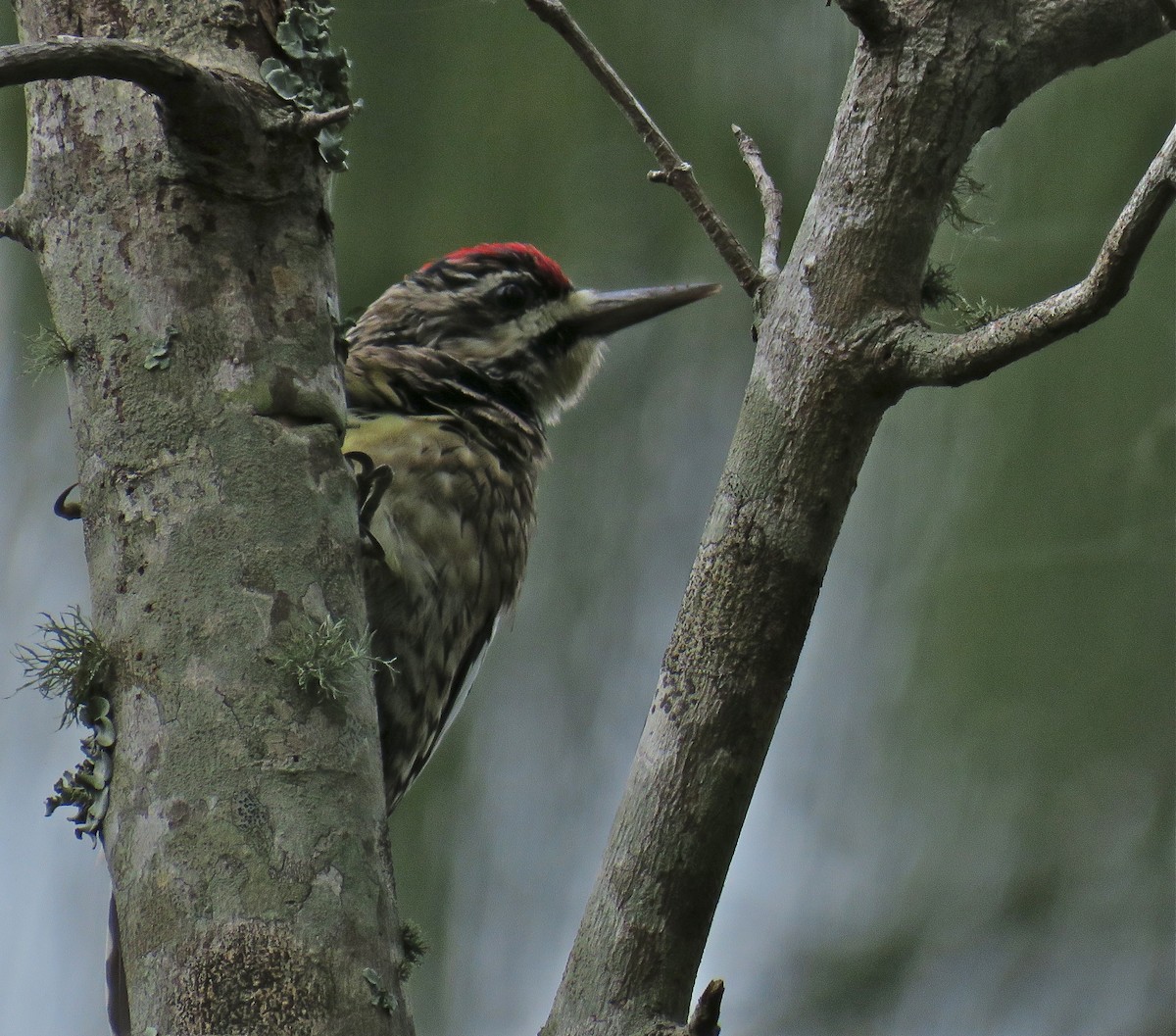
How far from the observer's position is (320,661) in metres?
1.65

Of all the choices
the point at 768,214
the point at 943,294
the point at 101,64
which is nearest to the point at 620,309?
the point at 768,214

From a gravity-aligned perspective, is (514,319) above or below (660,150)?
above

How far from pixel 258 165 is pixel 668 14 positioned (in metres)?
3.26

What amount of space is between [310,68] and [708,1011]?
46.6 inches

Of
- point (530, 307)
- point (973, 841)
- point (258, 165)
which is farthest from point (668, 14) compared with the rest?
point (258, 165)

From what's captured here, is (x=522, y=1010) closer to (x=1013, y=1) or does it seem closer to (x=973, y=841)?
(x=973, y=841)

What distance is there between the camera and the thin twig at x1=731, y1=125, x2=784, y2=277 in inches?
80.5

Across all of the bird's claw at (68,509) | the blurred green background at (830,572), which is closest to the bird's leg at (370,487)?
the bird's claw at (68,509)

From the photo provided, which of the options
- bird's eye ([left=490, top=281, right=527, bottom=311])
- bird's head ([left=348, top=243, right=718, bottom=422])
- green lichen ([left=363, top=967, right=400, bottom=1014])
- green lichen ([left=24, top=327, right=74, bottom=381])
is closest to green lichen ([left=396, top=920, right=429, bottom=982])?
green lichen ([left=363, top=967, right=400, bottom=1014])

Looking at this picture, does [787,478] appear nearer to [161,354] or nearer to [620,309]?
[161,354]

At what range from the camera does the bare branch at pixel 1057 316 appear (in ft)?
5.07

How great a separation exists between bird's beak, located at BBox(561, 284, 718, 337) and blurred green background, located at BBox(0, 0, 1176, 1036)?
88 centimetres

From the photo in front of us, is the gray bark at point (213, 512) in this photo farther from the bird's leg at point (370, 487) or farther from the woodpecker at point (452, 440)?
the bird's leg at point (370, 487)

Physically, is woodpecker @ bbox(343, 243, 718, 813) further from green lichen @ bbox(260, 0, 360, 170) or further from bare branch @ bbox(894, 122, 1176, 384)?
bare branch @ bbox(894, 122, 1176, 384)
